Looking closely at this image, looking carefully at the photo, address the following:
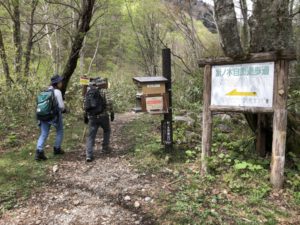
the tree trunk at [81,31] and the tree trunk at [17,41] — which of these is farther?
the tree trunk at [17,41]

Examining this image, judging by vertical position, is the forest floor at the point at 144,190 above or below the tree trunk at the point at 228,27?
below

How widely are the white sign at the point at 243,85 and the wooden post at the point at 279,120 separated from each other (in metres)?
0.09

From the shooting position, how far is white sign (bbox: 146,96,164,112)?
5.16 meters

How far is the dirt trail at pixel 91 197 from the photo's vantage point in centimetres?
358

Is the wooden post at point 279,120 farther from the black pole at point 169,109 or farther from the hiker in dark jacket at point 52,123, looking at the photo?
the hiker in dark jacket at point 52,123

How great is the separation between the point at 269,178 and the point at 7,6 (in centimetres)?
1020

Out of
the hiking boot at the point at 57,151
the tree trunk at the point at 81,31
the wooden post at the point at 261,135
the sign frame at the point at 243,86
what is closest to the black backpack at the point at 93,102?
the hiking boot at the point at 57,151

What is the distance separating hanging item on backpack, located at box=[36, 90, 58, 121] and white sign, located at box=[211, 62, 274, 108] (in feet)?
10.4

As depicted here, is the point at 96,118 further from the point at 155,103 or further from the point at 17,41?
the point at 17,41

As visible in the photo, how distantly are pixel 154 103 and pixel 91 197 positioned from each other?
201 centimetres

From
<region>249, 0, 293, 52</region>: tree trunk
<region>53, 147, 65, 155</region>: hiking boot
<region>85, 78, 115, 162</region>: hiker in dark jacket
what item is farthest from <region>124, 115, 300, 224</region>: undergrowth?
<region>249, 0, 293, 52</region>: tree trunk

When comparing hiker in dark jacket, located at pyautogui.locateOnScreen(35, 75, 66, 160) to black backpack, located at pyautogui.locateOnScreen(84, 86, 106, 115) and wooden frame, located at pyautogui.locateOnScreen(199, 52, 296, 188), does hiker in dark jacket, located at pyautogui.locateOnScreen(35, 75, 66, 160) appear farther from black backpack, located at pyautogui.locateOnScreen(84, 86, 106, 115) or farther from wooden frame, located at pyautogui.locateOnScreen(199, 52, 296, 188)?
wooden frame, located at pyautogui.locateOnScreen(199, 52, 296, 188)

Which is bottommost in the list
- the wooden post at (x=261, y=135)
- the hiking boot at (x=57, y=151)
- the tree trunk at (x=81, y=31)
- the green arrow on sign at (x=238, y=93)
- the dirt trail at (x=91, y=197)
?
the dirt trail at (x=91, y=197)

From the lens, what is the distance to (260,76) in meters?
3.99
